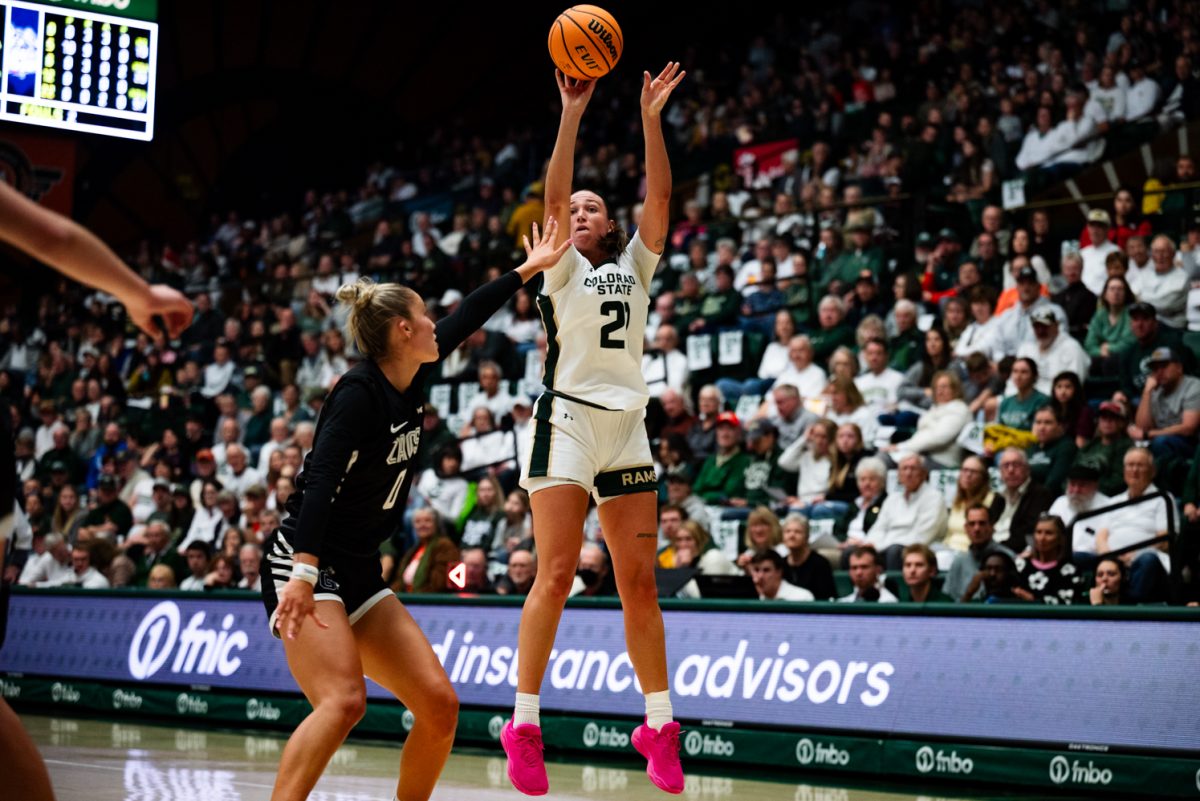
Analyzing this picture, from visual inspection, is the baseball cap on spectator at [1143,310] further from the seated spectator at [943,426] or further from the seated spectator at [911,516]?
the seated spectator at [911,516]

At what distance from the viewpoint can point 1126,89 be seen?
46.2 ft

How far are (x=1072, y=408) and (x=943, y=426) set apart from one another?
3.19 ft

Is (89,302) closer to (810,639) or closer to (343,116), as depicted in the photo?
(343,116)

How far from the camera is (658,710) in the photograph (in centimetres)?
573

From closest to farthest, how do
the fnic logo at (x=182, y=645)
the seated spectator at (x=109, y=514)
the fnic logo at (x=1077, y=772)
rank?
the fnic logo at (x=1077, y=772), the fnic logo at (x=182, y=645), the seated spectator at (x=109, y=514)

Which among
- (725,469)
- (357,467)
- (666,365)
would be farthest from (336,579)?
(666,365)

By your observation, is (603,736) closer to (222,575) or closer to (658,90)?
(658,90)

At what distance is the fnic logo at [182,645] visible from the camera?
11.0m

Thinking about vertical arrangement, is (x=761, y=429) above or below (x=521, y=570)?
above

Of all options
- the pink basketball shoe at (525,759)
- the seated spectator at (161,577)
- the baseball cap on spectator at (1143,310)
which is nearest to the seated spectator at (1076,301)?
the baseball cap on spectator at (1143,310)

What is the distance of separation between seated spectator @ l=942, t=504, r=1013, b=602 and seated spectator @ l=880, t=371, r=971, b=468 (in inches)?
60.5

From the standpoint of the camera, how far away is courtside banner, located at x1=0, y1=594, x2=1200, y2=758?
7.20 m

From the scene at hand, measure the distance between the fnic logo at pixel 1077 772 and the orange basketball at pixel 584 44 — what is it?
4189 mm

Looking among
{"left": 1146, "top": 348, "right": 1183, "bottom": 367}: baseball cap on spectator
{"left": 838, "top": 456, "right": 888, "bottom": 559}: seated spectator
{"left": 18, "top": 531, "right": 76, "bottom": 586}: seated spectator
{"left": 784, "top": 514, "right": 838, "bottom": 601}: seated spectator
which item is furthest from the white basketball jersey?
{"left": 18, "top": 531, "right": 76, "bottom": 586}: seated spectator
